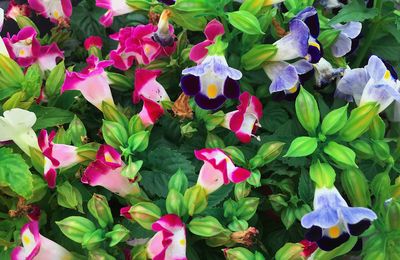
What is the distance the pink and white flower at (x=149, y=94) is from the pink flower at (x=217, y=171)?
12 centimetres

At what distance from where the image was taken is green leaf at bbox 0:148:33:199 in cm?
74

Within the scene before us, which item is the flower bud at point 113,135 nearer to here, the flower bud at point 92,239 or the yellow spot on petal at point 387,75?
the flower bud at point 92,239

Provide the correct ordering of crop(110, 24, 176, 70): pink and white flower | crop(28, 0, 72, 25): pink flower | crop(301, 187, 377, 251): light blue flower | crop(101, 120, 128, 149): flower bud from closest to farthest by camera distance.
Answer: crop(301, 187, 377, 251): light blue flower
crop(101, 120, 128, 149): flower bud
crop(110, 24, 176, 70): pink and white flower
crop(28, 0, 72, 25): pink flower

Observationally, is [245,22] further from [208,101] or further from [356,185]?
[356,185]

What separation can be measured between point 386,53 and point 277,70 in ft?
0.85

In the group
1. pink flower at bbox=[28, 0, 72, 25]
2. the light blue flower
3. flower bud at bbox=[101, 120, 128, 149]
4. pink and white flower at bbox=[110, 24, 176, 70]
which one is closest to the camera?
the light blue flower

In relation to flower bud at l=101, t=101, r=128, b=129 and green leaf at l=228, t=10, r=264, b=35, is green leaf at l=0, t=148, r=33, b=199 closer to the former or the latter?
flower bud at l=101, t=101, r=128, b=129

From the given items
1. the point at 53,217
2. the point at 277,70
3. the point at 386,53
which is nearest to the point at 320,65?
the point at 277,70

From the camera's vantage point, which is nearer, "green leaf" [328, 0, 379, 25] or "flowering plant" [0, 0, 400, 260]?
"flowering plant" [0, 0, 400, 260]

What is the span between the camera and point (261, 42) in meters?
0.93

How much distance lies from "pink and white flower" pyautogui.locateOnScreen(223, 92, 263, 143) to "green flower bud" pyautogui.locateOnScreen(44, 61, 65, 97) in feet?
0.87

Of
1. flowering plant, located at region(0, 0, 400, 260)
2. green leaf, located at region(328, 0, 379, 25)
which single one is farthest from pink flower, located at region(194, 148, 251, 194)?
green leaf, located at region(328, 0, 379, 25)

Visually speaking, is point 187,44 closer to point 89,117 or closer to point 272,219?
point 89,117

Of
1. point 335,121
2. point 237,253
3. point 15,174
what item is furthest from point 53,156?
point 335,121
